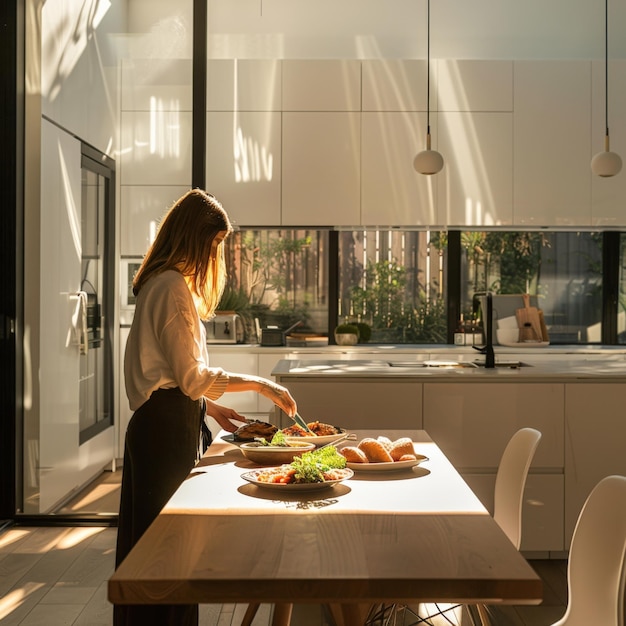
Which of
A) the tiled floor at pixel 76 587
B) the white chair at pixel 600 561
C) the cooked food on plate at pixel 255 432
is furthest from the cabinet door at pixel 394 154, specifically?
the white chair at pixel 600 561

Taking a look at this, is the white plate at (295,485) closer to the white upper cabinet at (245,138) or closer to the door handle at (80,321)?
the door handle at (80,321)

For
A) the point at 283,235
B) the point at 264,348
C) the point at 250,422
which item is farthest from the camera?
the point at 283,235

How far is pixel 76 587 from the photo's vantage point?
340cm

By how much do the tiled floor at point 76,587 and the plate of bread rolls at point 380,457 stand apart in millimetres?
866

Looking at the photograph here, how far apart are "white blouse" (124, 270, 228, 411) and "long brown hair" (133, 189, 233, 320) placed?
6 cm

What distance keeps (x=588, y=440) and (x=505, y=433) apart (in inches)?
14.7

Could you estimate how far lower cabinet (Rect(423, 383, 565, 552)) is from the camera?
12.4 feet

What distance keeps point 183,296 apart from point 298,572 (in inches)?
42.3

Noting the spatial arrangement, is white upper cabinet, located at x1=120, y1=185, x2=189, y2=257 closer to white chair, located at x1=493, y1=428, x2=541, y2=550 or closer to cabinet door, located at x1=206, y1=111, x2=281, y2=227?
cabinet door, located at x1=206, y1=111, x2=281, y2=227

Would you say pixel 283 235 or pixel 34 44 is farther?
pixel 283 235

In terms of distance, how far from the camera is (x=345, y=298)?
21.3ft

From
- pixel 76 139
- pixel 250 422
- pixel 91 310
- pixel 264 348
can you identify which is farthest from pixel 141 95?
pixel 250 422

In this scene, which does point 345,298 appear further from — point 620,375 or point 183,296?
point 183,296

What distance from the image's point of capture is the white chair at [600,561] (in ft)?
5.41
